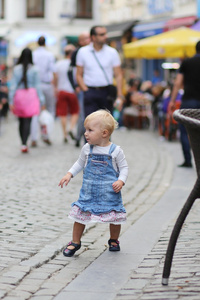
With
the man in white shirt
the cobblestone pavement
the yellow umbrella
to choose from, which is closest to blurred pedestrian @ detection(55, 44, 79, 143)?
the yellow umbrella

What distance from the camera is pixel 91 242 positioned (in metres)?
6.74

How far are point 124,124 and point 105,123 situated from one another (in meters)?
18.1

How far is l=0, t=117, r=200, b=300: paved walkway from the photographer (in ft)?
16.7

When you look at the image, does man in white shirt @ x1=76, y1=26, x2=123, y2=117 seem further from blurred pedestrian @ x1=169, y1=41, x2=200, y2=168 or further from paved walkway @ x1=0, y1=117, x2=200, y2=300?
paved walkway @ x1=0, y1=117, x2=200, y2=300

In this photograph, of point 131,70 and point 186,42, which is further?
point 131,70

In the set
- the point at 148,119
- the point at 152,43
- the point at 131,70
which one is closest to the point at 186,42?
the point at 152,43

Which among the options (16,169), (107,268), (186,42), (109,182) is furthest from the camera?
(186,42)

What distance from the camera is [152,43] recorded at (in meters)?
22.7

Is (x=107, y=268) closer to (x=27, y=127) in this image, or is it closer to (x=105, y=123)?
(x=105, y=123)

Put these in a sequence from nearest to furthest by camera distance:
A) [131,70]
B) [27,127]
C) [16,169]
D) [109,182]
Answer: [109,182], [16,169], [27,127], [131,70]

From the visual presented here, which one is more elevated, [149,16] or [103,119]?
[103,119]

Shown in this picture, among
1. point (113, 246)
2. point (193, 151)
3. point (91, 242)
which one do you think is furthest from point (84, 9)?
point (193, 151)

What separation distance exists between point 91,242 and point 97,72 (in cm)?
562

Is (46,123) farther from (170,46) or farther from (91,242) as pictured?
(91,242)
